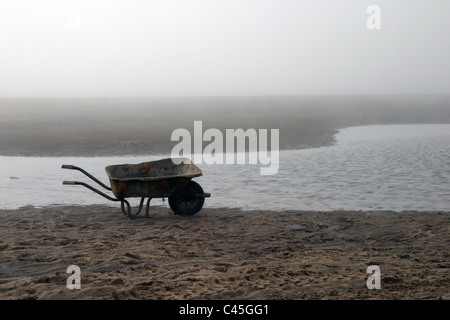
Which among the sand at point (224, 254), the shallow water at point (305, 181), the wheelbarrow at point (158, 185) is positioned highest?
the wheelbarrow at point (158, 185)

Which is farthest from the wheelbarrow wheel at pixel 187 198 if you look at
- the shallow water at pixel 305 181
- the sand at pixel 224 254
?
the shallow water at pixel 305 181

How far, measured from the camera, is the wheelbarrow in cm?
867

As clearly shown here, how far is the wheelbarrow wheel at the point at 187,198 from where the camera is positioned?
909 cm

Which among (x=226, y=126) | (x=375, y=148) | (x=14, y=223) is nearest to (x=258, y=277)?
(x=14, y=223)

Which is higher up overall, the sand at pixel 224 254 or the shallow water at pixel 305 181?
the shallow water at pixel 305 181

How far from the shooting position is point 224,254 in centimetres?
669

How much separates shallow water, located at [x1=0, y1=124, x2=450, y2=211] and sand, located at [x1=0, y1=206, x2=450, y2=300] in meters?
1.09

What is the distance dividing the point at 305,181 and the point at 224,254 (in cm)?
664

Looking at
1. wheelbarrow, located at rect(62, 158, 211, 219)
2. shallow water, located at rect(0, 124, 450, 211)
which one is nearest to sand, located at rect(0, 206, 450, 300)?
wheelbarrow, located at rect(62, 158, 211, 219)

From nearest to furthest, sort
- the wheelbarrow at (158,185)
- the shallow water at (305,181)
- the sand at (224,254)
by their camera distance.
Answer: the sand at (224,254)
the wheelbarrow at (158,185)
the shallow water at (305,181)

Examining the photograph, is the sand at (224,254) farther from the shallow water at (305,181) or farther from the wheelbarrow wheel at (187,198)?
the shallow water at (305,181)

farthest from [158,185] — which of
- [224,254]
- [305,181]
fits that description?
[305,181]

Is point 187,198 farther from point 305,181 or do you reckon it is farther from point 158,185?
point 305,181
